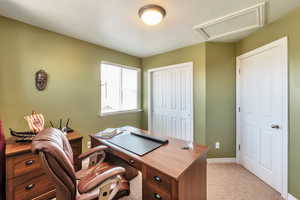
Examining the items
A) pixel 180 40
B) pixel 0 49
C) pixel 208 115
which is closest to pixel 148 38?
pixel 180 40

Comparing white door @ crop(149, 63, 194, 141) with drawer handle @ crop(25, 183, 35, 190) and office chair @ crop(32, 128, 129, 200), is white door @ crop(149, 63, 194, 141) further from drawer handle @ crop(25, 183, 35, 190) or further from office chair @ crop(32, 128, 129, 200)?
drawer handle @ crop(25, 183, 35, 190)

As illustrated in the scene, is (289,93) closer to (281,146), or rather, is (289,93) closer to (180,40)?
(281,146)

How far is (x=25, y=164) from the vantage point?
1.55 meters

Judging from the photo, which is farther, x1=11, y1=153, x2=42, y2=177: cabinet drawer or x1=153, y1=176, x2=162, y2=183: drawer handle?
x1=11, y1=153, x2=42, y2=177: cabinet drawer

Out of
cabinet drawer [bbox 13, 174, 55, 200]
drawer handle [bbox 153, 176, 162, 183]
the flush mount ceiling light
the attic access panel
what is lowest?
cabinet drawer [bbox 13, 174, 55, 200]

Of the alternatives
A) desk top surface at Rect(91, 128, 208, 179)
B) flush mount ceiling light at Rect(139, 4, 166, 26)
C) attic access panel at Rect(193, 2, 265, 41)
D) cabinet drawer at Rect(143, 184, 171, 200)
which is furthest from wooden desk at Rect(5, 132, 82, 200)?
attic access panel at Rect(193, 2, 265, 41)

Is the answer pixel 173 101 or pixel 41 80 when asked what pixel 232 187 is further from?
pixel 41 80

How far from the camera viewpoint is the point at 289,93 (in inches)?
69.4

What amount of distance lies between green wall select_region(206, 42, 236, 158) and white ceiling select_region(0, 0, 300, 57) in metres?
0.29

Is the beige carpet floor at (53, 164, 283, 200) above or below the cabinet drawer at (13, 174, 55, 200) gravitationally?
below

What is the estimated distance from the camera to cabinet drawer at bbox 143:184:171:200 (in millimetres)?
1071

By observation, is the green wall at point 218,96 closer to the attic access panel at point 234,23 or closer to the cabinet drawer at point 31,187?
the attic access panel at point 234,23

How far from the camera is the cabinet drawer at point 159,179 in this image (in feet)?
3.42

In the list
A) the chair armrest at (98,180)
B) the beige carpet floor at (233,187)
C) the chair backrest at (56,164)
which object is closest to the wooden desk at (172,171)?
the chair armrest at (98,180)
